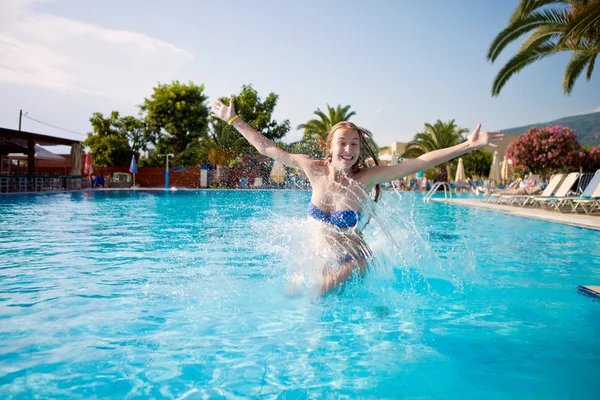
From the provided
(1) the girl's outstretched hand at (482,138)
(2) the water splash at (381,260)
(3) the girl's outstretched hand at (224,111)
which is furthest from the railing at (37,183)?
(1) the girl's outstretched hand at (482,138)

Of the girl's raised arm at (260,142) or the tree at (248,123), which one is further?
the tree at (248,123)

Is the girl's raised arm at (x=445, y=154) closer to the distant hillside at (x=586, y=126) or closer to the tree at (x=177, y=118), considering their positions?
the tree at (x=177, y=118)

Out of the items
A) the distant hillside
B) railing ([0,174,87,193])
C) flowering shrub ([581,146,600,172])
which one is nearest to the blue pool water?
railing ([0,174,87,193])

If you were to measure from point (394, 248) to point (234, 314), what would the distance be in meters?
2.41

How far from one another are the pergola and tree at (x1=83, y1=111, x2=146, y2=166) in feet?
28.0

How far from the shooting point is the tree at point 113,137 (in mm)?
34688

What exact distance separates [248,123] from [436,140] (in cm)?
1538

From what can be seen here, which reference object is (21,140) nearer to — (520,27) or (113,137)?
(113,137)

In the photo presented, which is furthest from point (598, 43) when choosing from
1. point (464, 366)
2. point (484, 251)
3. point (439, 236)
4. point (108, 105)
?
point (108, 105)

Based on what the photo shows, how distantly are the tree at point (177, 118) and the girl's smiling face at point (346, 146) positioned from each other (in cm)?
3174

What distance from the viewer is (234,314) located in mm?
3244

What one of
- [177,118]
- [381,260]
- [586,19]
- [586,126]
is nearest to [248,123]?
[177,118]

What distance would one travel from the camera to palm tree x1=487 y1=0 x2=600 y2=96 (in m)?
11.0

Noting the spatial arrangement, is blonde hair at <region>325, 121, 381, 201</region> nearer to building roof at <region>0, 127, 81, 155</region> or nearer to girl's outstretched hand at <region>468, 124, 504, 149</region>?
girl's outstretched hand at <region>468, 124, 504, 149</region>
